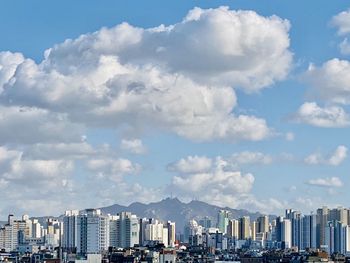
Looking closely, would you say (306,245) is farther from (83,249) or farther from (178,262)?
(178,262)

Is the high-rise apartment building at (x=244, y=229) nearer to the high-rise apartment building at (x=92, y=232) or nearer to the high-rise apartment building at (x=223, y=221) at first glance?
the high-rise apartment building at (x=223, y=221)

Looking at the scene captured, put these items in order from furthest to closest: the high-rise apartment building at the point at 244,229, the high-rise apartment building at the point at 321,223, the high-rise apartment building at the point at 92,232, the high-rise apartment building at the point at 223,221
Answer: the high-rise apartment building at the point at 223,221 < the high-rise apartment building at the point at 244,229 < the high-rise apartment building at the point at 321,223 < the high-rise apartment building at the point at 92,232

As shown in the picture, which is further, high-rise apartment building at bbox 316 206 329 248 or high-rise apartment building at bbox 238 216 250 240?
high-rise apartment building at bbox 238 216 250 240

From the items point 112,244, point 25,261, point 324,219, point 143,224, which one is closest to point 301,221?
point 324,219

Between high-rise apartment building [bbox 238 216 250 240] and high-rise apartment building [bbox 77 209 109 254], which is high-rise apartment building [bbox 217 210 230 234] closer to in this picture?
high-rise apartment building [bbox 238 216 250 240]

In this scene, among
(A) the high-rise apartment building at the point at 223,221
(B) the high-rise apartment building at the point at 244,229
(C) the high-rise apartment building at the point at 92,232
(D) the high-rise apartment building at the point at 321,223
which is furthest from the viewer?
(A) the high-rise apartment building at the point at 223,221

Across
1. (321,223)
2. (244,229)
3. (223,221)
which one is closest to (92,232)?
(321,223)

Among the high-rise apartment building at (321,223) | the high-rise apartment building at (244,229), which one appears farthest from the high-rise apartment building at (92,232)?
the high-rise apartment building at (244,229)

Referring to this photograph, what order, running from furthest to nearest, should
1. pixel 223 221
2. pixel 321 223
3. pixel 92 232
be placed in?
pixel 223 221 < pixel 321 223 < pixel 92 232

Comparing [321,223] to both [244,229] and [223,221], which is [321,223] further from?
[223,221]

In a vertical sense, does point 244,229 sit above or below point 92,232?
below

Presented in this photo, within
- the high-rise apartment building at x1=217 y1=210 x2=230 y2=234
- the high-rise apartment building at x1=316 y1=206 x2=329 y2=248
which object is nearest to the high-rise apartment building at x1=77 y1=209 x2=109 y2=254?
the high-rise apartment building at x1=316 y1=206 x2=329 y2=248
